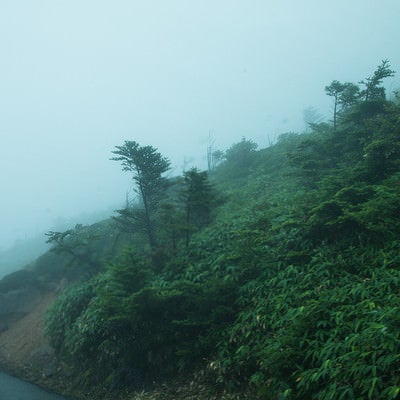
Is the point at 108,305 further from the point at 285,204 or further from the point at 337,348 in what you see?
the point at 285,204

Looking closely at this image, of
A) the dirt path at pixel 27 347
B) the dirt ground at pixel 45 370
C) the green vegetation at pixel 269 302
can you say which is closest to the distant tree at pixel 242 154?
the green vegetation at pixel 269 302

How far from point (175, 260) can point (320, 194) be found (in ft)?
21.1

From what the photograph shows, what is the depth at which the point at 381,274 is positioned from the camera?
778 cm

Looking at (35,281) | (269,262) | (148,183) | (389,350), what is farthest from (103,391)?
(35,281)

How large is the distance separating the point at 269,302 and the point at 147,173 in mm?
10995

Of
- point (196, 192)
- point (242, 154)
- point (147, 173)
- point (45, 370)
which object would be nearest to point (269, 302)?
point (196, 192)

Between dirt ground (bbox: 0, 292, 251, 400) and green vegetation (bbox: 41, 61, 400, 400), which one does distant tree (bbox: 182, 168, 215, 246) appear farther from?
dirt ground (bbox: 0, 292, 251, 400)

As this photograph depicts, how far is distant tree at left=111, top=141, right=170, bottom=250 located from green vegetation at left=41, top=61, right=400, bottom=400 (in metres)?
2.40

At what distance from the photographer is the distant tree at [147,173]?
16953 millimetres

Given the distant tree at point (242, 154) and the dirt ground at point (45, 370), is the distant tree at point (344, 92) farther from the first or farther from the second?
the dirt ground at point (45, 370)

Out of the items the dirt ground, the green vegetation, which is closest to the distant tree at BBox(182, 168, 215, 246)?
the green vegetation

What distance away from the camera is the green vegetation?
20.5ft

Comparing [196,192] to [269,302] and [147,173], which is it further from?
[269,302]

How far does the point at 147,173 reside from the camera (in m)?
17.5
